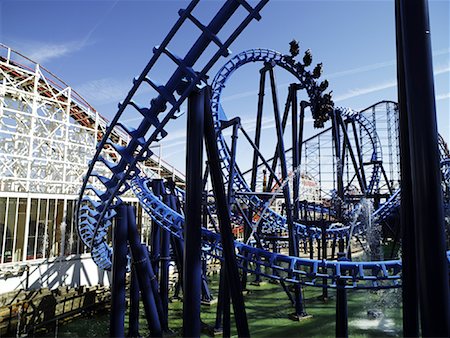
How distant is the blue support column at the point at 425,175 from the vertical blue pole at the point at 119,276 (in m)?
4.50

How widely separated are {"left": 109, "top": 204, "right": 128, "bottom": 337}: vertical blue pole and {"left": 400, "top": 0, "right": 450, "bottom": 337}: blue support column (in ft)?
14.8

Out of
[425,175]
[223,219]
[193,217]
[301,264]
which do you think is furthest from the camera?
[301,264]

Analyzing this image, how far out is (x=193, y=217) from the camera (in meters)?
3.63

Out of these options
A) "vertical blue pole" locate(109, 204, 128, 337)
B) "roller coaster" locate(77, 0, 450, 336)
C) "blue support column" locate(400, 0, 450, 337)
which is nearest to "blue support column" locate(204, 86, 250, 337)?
"roller coaster" locate(77, 0, 450, 336)

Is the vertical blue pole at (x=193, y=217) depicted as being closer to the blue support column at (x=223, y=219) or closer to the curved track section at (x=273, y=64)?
the blue support column at (x=223, y=219)

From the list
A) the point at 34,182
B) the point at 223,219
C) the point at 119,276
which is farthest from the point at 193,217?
the point at 34,182

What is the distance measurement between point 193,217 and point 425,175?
7.16ft

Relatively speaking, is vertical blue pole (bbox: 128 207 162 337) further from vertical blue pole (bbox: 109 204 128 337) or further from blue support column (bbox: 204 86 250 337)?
blue support column (bbox: 204 86 250 337)

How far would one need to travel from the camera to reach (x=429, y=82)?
2270mm

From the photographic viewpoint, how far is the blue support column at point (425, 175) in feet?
6.75

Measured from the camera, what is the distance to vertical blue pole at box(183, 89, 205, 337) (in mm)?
3471

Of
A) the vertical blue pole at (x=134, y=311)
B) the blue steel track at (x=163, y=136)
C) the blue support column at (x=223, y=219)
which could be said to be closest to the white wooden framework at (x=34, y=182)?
the blue steel track at (x=163, y=136)

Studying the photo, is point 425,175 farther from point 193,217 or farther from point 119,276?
point 119,276

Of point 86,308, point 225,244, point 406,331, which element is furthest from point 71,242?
point 406,331
